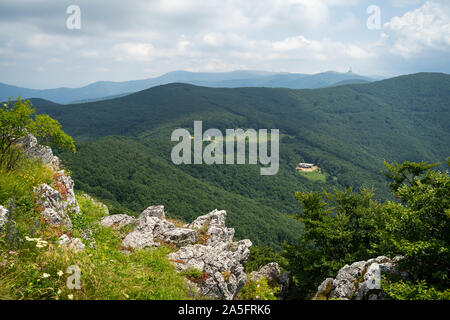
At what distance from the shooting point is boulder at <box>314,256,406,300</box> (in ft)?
39.9

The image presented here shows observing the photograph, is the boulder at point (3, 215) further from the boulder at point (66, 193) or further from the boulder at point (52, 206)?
the boulder at point (66, 193)

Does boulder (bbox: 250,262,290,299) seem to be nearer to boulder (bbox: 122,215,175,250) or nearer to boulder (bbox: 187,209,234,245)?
boulder (bbox: 187,209,234,245)

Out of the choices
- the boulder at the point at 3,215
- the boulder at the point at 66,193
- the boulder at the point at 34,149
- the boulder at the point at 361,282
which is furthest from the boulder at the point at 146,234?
the boulder at the point at 361,282

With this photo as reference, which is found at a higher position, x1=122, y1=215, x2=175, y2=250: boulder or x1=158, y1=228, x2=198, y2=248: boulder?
x1=122, y1=215, x2=175, y2=250: boulder

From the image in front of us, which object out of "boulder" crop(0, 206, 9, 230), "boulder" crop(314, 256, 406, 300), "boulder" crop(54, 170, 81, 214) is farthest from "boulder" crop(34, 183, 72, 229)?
"boulder" crop(314, 256, 406, 300)

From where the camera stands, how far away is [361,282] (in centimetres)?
1327

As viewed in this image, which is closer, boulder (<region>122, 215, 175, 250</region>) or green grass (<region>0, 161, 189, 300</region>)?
green grass (<region>0, 161, 189, 300</region>)

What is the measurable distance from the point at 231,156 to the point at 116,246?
174075mm

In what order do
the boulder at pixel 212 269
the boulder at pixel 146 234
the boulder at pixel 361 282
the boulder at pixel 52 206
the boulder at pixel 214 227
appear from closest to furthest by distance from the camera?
1. the boulder at pixel 52 206
2. the boulder at pixel 212 269
3. the boulder at pixel 361 282
4. the boulder at pixel 146 234
5. the boulder at pixel 214 227

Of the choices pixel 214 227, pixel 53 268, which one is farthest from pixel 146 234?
pixel 53 268

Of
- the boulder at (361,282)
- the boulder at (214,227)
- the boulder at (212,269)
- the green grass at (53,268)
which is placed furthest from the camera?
the boulder at (214,227)

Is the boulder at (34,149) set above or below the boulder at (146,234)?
above

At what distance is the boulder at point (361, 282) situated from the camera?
1215 centimetres

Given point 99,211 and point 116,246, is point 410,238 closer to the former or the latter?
point 116,246
